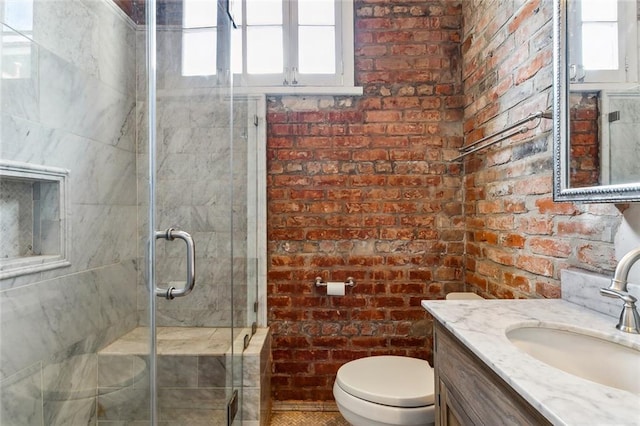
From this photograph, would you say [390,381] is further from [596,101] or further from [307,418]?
[596,101]

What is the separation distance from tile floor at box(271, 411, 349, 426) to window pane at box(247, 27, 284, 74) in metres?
2.06

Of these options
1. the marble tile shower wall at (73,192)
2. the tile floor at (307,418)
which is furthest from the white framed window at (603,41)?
the tile floor at (307,418)

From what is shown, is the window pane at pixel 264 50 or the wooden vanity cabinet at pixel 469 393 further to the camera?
the window pane at pixel 264 50

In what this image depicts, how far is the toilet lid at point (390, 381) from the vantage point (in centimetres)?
124

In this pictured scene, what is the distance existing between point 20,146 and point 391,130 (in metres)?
1.69

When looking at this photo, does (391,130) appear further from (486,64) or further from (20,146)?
(20,146)

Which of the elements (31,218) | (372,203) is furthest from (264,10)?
(31,218)

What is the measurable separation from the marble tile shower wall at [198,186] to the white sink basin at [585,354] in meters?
1.26

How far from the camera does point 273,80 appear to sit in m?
1.91

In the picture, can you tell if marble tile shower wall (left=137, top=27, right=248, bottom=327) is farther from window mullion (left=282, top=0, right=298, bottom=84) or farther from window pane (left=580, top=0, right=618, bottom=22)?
window pane (left=580, top=0, right=618, bottom=22)

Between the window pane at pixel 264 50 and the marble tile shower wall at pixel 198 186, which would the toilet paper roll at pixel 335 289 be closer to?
the marble tile shower wall at pixel 198 186

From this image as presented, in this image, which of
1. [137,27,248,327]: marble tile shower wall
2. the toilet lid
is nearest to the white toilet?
the toilet lid

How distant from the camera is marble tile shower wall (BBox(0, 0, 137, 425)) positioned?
1.03 meters

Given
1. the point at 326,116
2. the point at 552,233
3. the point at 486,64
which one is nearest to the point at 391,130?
the point at 326,116
